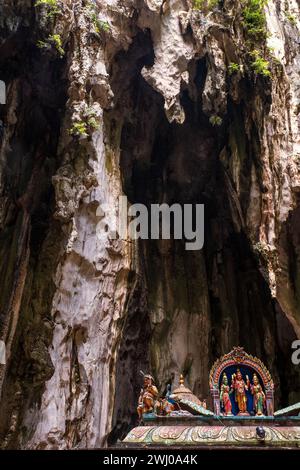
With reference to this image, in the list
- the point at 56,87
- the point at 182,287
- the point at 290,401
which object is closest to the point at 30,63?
the point at 56,87

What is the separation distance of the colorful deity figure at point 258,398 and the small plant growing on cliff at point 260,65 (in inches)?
242

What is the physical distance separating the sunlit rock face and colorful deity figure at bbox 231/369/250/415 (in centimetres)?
230

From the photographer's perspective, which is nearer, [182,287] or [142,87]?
[142,87]

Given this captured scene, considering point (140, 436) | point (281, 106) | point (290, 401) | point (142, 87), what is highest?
point (142, 87)

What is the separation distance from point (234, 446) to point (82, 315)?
367 cm

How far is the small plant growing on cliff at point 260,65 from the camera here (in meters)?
9.71

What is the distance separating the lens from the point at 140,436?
21.6 ft

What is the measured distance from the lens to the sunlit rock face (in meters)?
8.49

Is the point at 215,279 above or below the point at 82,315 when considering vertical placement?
above

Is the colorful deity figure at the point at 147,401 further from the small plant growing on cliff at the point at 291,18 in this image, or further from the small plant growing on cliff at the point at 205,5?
the small plant growing on cliff at the point at 291,18

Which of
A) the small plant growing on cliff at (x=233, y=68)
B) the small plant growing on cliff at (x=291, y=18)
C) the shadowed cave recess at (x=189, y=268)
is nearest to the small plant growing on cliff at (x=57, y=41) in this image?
the shadowed cave recess at (x=189, y=268)

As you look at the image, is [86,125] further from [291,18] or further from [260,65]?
[291,18]
